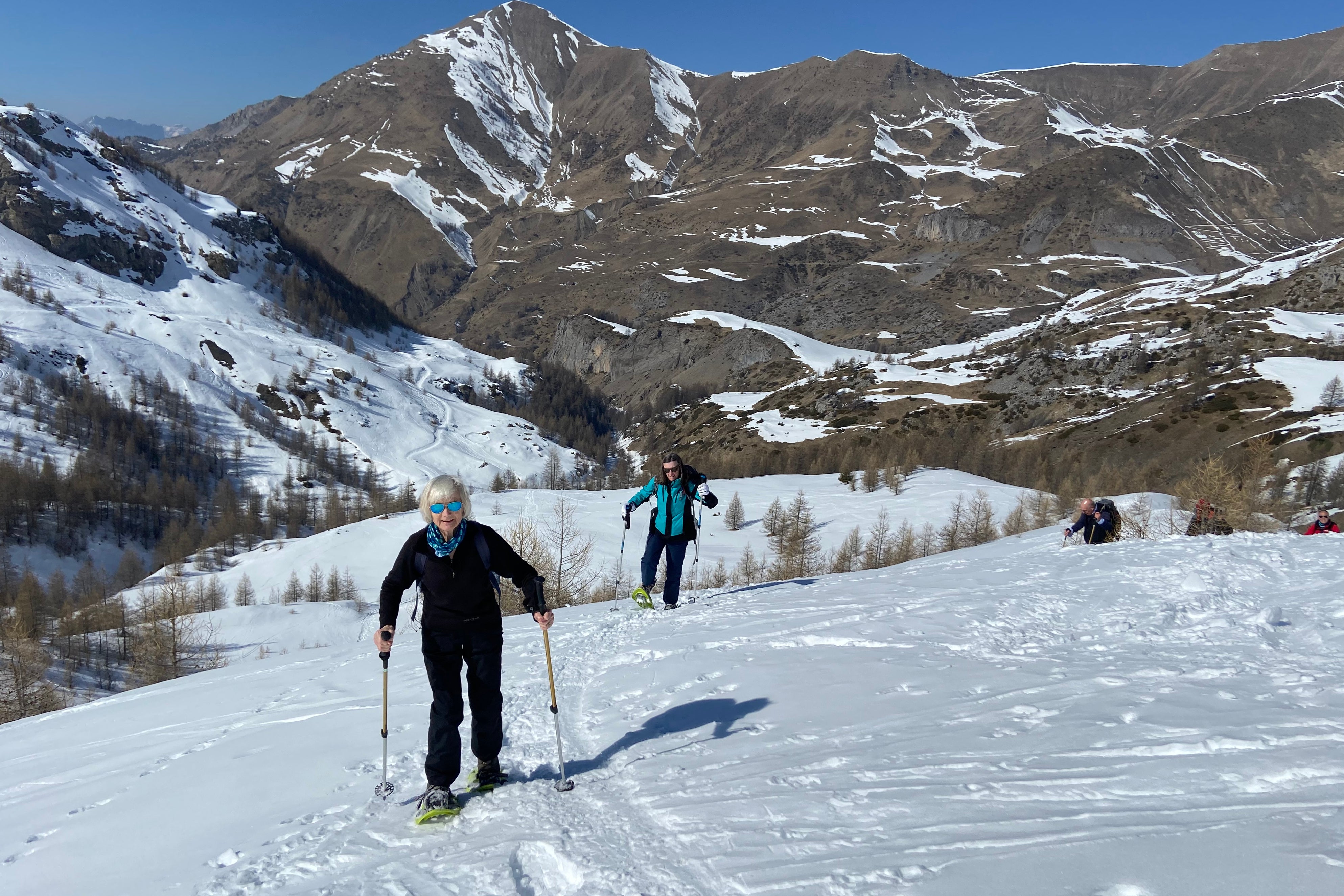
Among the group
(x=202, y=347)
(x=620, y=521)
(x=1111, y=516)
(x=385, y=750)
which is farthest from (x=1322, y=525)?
(x=202, y=347)

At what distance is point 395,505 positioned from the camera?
4117 inches

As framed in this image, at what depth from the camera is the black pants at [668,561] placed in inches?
529

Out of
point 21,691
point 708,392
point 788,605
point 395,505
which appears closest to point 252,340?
point 395,505

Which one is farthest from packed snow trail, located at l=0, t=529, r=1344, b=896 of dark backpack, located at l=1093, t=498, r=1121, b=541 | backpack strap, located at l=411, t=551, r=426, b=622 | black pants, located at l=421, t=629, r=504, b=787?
dark backpack, located at l=1093, t=498, r=1121, b=541

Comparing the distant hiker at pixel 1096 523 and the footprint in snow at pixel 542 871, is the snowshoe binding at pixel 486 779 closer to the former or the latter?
the footprint in snow at pixel 542 871

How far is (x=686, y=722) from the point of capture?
25.3ft

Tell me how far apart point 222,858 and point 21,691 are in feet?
133

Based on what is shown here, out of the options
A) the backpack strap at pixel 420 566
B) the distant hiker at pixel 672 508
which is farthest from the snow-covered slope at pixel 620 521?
the backpack strap at pixel 420 566

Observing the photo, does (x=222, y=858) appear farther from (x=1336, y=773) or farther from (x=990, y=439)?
(x=990, y=439)

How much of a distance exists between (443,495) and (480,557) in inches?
24.1

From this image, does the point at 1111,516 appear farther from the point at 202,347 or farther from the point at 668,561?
the point at 202,347

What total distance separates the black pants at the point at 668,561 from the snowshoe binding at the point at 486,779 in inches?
273

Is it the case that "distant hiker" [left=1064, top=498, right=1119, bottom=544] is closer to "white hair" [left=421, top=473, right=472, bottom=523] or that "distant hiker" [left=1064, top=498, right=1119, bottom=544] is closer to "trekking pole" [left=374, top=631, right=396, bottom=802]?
"white hair" [left=421, top=473, right=472, bottom=523]

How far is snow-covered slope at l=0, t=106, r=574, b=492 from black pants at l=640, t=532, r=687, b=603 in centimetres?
12717
